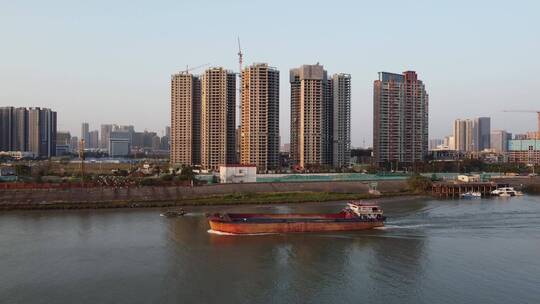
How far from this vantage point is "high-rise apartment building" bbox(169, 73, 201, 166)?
65.0m

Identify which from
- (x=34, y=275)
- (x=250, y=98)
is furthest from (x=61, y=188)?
(x=250, y=98)

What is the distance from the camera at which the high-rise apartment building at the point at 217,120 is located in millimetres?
61531

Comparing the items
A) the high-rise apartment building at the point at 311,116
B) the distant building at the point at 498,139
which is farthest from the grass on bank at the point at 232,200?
the distant building at the point at 498,139

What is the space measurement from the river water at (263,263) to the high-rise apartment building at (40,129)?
76.9 m

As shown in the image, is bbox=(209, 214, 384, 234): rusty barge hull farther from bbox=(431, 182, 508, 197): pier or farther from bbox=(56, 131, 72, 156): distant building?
bbox=(56, 131, 72, 156): distant building

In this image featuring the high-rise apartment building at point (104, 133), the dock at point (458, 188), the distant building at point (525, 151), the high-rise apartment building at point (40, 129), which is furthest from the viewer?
the high-rise apartment building at point (104, 133)

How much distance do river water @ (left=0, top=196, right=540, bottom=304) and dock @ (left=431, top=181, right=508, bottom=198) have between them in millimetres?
16192

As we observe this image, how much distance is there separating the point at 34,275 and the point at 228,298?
246 inches

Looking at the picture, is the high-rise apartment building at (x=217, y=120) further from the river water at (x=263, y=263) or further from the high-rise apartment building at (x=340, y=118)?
the river water at (x=263, y=263)

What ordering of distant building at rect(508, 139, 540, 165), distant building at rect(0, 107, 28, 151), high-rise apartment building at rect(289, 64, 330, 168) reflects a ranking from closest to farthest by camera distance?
high-rise apartment building at rect(289, 64, 330, 168)
distant building at rect(0, 107, 28, 151)
distant building at rect(508, 139, 540, 165)

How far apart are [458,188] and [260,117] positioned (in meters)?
25.1

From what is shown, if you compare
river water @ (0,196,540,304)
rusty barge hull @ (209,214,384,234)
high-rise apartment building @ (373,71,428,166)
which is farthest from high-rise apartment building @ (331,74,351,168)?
rusty barge hull @ (209,214,384,234)

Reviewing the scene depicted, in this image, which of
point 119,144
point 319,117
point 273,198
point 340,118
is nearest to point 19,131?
point 119,144

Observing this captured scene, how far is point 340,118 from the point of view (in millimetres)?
67312
